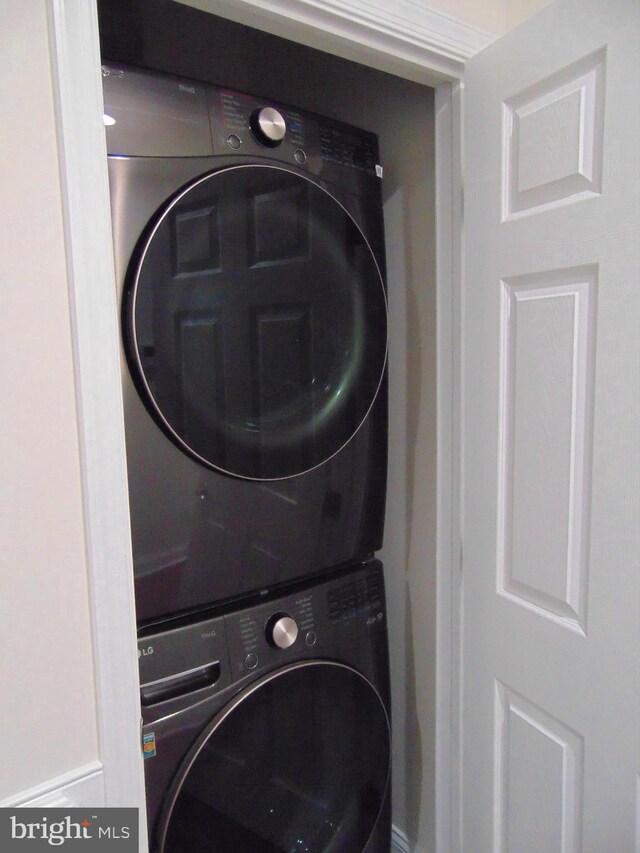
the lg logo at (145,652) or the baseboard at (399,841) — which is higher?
the lg logo at (145,652)

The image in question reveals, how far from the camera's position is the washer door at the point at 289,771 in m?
1.06

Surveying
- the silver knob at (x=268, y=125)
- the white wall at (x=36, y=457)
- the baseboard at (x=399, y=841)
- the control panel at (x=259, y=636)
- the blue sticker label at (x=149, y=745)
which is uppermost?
the silver knob at (x=268, y=125)

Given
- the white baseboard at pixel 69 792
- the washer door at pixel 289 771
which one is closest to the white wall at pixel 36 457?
the white baseboard at pixel 69 792

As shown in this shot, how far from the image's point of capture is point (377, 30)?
99cm

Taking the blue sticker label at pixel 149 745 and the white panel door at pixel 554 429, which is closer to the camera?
the white panel door at pixel 554 429

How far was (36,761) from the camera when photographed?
0.79 m

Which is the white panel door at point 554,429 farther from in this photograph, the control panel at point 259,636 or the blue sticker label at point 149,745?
the blue sticker label at point 149,745

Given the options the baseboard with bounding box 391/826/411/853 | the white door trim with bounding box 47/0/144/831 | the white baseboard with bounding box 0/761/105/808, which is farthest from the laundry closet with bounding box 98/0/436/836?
the white baseboard with bounding box 0/761/105/808

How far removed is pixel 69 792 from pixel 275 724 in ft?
1.46

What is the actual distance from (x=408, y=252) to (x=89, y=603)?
98 cm

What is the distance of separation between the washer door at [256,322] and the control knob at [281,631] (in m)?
0.27

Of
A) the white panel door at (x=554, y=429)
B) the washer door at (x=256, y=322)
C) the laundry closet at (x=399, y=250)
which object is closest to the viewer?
the white panel door at (x=554, y=429)

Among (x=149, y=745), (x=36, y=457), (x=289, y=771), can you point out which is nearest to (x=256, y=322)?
(x=36, y=457)

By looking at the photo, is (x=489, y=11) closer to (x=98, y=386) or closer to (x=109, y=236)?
(x=109, y=236)
